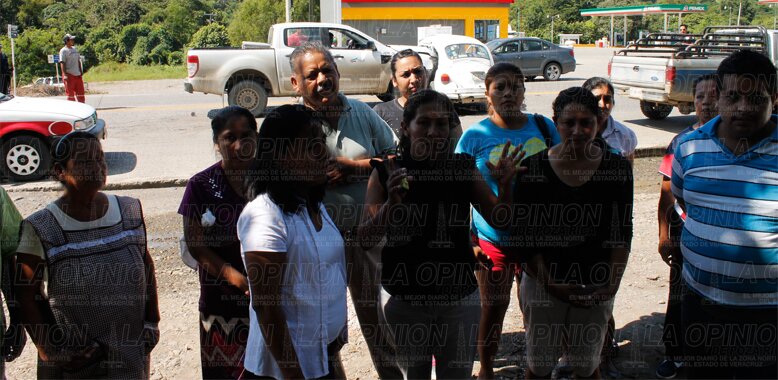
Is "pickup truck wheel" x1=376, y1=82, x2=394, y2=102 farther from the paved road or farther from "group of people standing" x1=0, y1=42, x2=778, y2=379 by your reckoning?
"group of people standing" x1=0, y1=42, x2=778, y2=379

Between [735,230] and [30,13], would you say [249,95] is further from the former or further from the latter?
[30,13]

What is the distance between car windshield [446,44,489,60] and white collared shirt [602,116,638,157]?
10.9 meters

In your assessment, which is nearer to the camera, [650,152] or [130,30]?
[650,152]

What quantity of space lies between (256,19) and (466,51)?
879 inches

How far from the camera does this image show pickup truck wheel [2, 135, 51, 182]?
9.49 meters

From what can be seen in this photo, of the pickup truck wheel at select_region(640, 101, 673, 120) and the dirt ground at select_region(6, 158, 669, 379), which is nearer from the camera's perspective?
the dirt ground at select_region(6, 158, 669, 379)

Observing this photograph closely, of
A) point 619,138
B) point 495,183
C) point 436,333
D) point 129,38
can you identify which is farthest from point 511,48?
point 129,38

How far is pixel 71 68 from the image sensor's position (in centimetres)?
1692

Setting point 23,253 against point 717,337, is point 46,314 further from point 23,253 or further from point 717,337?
point 717,337

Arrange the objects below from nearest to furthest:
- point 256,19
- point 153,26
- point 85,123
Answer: point 85,123 → point 256,19 → point 153,26

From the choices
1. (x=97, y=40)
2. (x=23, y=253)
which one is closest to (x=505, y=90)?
(x=23, y=253)

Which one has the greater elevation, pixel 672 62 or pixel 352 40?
pixel 352 40

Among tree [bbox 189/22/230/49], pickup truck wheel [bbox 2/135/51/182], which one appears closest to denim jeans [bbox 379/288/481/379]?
pickup truck wheel [bbox 2/135/51/182]

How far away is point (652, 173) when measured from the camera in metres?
9.83
